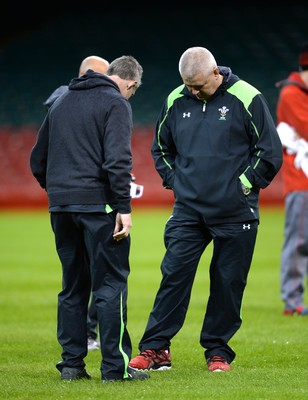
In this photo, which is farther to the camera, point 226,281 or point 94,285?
point 226,281

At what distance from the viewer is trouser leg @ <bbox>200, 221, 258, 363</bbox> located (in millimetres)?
6588

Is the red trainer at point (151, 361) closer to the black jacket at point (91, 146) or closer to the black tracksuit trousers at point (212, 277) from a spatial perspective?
the black tracksuit trousers at point (212, 277)

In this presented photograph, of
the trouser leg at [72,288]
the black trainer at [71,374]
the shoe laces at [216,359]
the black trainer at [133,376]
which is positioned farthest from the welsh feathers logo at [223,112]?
the black trainer at [71,374]

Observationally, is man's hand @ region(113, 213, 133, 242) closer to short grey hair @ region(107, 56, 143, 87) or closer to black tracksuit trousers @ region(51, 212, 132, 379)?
black tracksuit trousers @ region(51, 212, 132, 379)

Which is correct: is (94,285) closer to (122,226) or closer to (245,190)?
(122,226)

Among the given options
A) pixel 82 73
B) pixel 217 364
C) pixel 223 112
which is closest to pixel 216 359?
pixel 217 364

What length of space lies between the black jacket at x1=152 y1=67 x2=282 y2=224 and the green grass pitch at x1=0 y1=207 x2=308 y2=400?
3.74ft

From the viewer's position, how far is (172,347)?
7.82m

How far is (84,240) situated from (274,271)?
7978 mm

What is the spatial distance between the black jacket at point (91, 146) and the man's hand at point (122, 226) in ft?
0.15

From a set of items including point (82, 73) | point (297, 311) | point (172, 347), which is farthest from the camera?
point (297, 311)

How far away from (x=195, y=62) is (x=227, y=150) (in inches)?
25.6

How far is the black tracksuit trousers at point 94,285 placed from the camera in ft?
19.7

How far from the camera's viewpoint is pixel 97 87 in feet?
20.1
